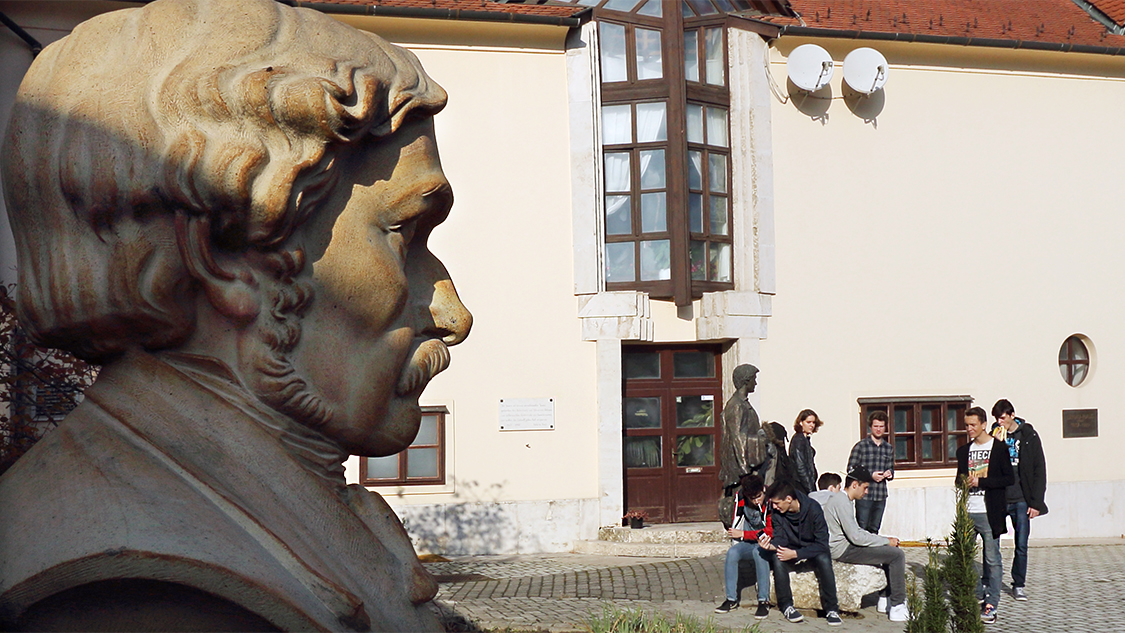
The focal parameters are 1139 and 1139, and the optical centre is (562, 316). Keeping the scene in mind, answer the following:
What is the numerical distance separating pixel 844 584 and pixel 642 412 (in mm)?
5808

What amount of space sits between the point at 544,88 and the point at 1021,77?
630cm

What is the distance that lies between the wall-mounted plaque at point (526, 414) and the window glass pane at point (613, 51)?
391 cm

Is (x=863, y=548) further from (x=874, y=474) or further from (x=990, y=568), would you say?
(x=874, y=474)

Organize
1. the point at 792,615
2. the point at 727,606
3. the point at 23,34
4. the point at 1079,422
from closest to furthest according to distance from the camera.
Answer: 1. the point at 792,615
2. the point at 727,606
3. the point at 23,34
4. the point at 1079,422

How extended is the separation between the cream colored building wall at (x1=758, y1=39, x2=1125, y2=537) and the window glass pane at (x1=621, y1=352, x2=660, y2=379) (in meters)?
1.31

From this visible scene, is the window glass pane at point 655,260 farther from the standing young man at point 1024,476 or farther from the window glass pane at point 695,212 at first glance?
the standing young man at point 1024,476

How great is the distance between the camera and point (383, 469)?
41.2 ft

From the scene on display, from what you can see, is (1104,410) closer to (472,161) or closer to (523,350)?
(523,350)

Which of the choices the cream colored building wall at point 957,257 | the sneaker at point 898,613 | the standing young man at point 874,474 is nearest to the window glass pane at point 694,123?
the cream colored building wall at point 957,257

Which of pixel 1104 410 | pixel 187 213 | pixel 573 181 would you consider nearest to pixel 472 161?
pixel 573 181

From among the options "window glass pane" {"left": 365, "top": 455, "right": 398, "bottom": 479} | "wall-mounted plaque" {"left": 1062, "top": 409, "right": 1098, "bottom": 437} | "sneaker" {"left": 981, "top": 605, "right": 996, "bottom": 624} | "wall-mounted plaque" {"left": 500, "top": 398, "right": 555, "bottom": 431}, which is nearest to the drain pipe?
"window glass pane" {"left": 365, "top": 455, "right": 398, "bottom": 479}

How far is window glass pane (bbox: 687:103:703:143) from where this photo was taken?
13492 millimetres

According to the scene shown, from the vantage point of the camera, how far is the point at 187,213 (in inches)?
63.3

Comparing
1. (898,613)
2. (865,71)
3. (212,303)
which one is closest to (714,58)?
(865,71)
